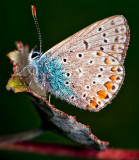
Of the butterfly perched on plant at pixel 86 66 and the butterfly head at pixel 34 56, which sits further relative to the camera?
the butterfly head at pixel 34 56

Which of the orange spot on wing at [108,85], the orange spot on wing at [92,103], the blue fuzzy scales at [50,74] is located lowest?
the orange spot on wing at [92,103]

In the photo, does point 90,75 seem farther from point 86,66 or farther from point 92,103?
point 92,103

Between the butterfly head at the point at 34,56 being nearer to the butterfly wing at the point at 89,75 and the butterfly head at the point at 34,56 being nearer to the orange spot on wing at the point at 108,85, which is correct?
the butterfly wing at the point at 89,75

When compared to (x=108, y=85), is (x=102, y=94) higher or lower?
lower

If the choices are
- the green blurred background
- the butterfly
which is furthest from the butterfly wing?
the green blurred background

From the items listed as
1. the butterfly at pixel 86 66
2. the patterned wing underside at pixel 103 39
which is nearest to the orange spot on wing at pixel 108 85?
the butterfly at pixel 86 66

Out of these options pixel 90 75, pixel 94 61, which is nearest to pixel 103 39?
pixel 94 61

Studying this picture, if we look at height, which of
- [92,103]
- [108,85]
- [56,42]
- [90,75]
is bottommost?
[92,103]
